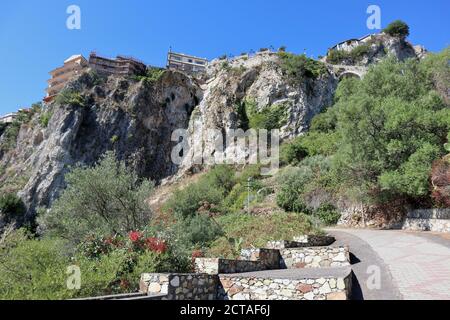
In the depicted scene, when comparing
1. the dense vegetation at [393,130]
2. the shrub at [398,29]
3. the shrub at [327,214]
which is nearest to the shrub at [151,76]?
the dense vegetation at [393,130]

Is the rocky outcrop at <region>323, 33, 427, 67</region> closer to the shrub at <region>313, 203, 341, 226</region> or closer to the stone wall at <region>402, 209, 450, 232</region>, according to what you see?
the shrub at <region>313, 203, 341, 226</region>

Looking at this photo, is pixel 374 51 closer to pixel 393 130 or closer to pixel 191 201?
pixel 393 130

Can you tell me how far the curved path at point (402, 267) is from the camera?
7223 mm

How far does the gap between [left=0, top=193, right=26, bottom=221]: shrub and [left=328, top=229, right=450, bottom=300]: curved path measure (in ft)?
140

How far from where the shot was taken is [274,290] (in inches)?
301

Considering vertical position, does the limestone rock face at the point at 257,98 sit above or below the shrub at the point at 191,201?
above

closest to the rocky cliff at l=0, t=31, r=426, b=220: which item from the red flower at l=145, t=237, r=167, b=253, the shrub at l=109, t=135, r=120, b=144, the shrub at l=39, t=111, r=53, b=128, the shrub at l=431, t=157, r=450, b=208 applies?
the shrub at l=109, t=135, r=120, b=144

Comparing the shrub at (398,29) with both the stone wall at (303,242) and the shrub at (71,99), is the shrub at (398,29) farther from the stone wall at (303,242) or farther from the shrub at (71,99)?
the stone wall at (303,242)

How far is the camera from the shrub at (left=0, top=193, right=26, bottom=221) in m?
44.0

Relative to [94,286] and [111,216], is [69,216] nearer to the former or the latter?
[111,216]

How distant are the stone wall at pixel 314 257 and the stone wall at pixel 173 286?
451cm

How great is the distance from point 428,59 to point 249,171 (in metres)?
19.1

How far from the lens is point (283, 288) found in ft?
24.8
